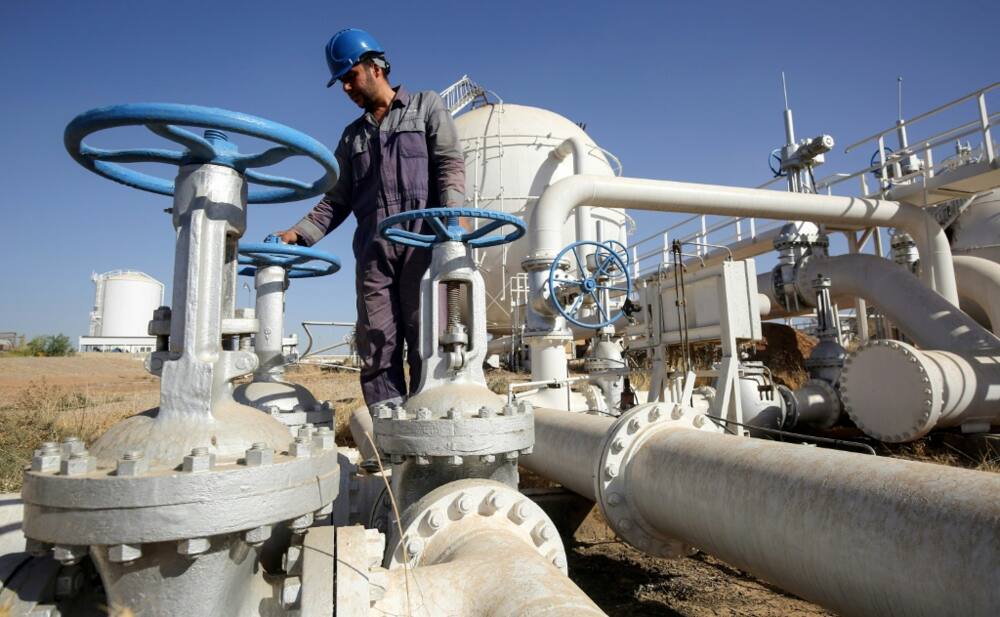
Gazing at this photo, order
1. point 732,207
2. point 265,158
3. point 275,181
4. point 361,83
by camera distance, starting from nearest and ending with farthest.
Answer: point 265,158 → point 275,181 → point 361,83 → point 732,207

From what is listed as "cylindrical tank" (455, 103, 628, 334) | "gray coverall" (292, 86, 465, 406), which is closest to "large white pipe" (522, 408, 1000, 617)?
"gray coverall" (292, 86, 465, 406)

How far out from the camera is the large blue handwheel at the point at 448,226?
1.60 metres

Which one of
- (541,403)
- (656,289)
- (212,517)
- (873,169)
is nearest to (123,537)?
(212,517)

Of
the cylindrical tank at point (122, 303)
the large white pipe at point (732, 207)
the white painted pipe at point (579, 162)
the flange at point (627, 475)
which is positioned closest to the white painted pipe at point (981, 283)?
the large white pipe at point (732, 207)

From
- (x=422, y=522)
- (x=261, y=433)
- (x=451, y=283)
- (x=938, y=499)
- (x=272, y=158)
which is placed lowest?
(x=422, y=522)

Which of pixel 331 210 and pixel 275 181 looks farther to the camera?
pixel 331 210

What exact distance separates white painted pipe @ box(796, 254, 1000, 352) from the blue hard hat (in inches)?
172

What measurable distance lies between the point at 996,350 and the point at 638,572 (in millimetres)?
3368

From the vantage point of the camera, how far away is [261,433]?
0.96 meters

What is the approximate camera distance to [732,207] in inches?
202

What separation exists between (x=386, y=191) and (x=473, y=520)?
129cm

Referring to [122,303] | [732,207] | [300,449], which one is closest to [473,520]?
[300,449]

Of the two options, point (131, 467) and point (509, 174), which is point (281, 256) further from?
point (509, 174)

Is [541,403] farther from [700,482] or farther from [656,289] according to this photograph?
[700,482]
